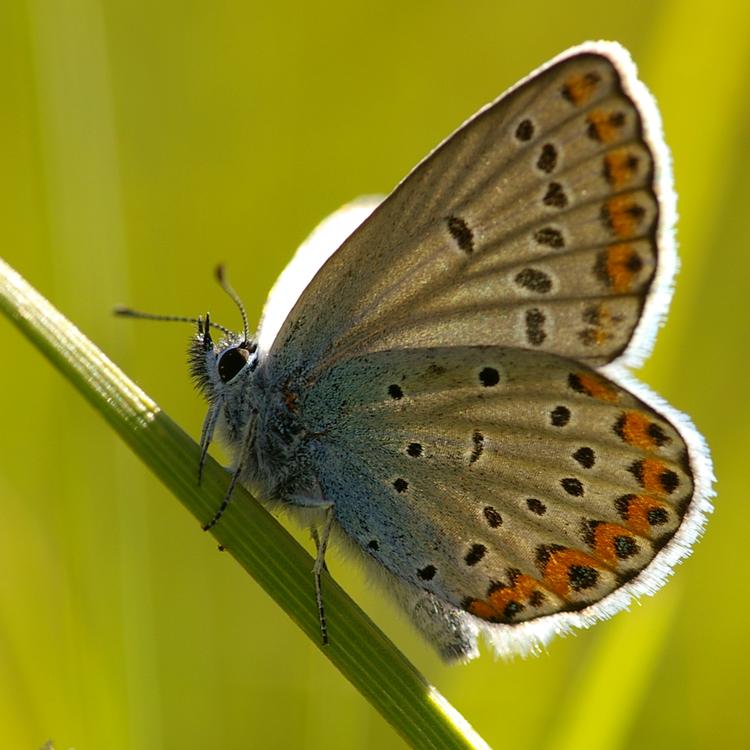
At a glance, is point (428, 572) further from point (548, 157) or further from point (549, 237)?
point (548, 157)

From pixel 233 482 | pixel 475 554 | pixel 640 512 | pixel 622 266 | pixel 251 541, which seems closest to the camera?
pixel 251 541

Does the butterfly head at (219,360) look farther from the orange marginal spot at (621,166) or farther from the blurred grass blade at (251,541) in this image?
the orange marginal spot at (621,166)

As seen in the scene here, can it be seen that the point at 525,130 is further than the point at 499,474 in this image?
No

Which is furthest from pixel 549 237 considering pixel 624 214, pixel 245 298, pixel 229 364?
pixel 245 298

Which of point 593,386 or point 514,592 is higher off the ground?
point 593,386

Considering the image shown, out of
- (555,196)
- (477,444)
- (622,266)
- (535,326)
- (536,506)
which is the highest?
(555,196)

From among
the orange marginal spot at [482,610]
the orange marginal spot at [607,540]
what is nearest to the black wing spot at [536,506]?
the orange marginal spot at [607,540]

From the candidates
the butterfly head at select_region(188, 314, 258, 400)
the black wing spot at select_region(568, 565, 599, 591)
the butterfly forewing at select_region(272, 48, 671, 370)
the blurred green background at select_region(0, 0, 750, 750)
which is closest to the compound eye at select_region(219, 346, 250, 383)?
the butterfly head at select_region(188, 314, 258, 400)

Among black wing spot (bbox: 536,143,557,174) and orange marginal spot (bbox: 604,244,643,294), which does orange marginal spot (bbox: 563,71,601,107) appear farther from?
orange marginal spot (bbox: 604,244,643,294)
